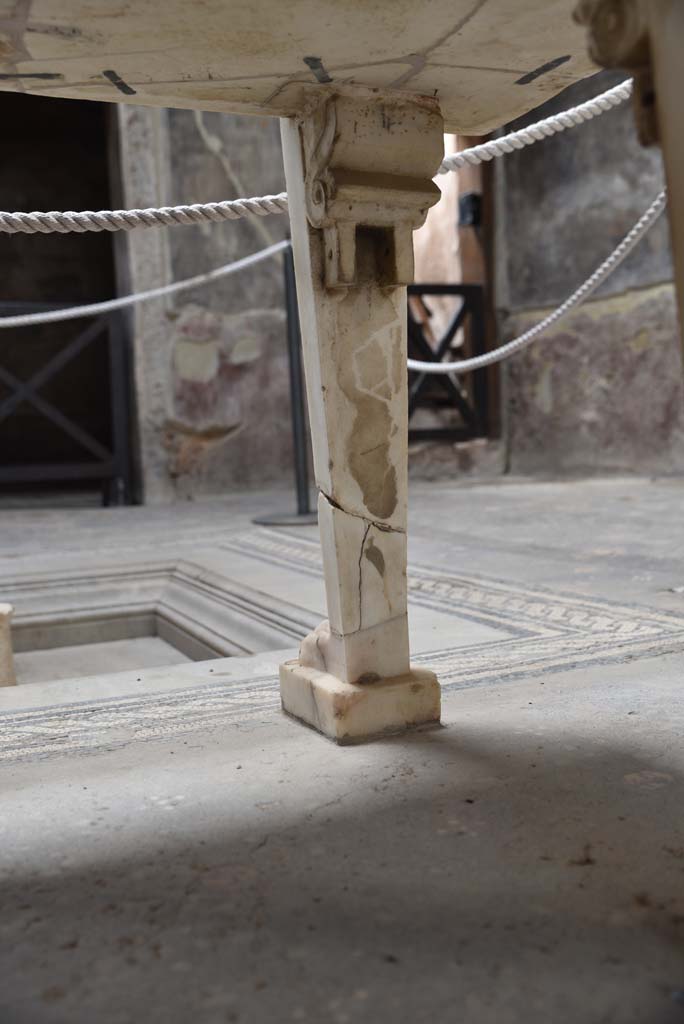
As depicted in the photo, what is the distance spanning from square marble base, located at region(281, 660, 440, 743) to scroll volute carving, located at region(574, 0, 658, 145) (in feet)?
2.91

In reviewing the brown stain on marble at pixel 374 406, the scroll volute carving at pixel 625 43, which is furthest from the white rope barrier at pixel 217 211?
the scroll volute carving at pixel 625 43

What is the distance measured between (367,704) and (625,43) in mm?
946

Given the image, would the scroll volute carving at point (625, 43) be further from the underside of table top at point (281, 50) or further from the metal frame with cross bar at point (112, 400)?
the metal frame with cross bar at point (112, 400)

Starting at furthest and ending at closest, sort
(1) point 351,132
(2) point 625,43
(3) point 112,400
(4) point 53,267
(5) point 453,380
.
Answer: (4) point 53,267
(5) point 453,380
(3) point 112,400
(1) point 351,132
(2) point 625,43

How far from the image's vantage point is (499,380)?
6980 mm

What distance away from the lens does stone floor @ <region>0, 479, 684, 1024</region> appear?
82 cm

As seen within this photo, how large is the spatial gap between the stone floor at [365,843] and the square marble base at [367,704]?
36mm

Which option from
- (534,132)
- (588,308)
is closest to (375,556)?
(534,132)

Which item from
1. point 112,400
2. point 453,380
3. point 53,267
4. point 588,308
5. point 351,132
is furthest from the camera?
point 53,267

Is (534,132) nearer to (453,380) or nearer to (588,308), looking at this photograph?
(588,308)

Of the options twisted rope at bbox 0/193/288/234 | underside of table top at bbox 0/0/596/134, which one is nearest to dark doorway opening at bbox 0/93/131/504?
twisted rope at bbox 0/193/288/234

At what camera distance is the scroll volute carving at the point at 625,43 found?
0.72 m

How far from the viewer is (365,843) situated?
1098 millimetres

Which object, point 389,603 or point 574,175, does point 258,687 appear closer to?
point 389,603
